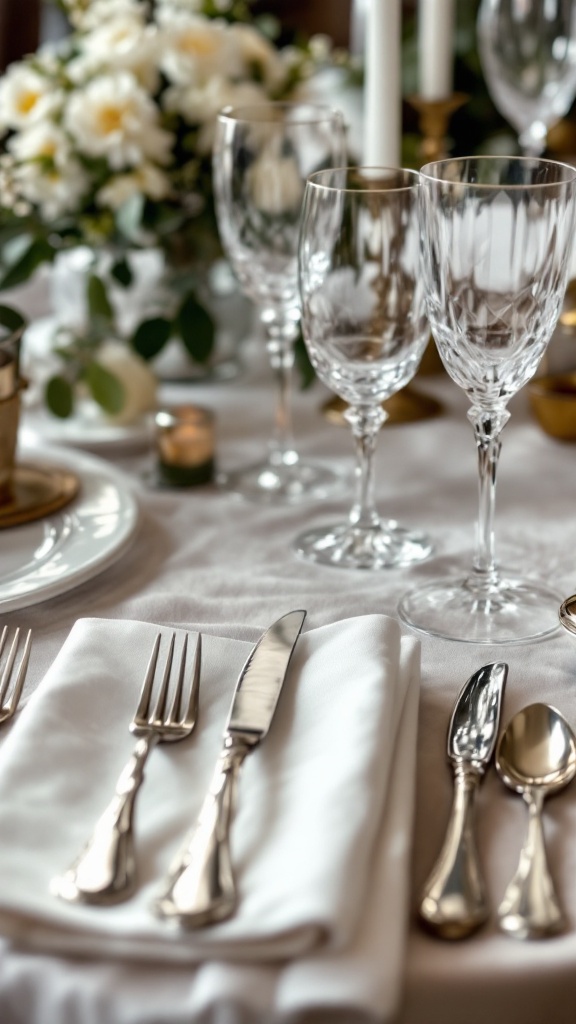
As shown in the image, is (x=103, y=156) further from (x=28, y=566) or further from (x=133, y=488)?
(x=28, y=566)

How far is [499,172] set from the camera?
2.49ft

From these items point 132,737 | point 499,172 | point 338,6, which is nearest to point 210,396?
point 499,172

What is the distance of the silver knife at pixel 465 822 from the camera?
0.50 meters

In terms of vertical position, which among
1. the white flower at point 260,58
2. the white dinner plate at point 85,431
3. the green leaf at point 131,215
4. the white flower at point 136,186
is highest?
the white flower at point 260,58

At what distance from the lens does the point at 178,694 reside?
0.65m

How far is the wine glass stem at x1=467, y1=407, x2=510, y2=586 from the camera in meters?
0.80

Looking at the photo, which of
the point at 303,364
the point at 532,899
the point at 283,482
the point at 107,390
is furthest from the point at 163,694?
the point at 303,364

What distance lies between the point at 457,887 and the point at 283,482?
601 mm

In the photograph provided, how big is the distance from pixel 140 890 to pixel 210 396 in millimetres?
853

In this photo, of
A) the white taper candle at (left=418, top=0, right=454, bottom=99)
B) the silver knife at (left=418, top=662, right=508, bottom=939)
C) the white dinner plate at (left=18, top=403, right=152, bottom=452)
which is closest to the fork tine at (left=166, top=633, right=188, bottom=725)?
the silver knife at (left=418, top=662, right=508, bottom=939)

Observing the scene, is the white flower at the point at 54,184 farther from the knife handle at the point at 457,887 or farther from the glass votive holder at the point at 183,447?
the knife handle at the point at 457,887

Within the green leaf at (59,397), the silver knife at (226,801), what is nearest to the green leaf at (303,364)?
the green leaf at (59,397)

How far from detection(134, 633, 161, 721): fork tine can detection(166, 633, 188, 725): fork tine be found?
13mm

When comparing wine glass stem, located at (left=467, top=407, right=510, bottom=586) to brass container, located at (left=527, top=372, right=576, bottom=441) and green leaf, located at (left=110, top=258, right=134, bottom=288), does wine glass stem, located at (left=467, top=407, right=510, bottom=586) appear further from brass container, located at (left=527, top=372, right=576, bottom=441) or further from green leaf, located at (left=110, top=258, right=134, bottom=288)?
green leaf, located at (left=110, top=258, right=134, bottom=288)
